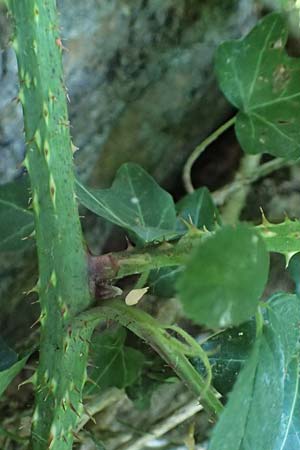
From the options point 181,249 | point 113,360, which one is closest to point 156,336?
point 181,249

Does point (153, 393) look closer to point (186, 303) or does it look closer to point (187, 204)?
point (187, 204)

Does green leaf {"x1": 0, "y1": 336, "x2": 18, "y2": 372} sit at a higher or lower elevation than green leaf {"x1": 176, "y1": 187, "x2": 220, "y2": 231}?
higher

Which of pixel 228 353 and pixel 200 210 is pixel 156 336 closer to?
pixel 228 353

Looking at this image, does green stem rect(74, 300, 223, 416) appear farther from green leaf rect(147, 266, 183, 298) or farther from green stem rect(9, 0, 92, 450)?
green leaf rect(147, 266, 183, 298)

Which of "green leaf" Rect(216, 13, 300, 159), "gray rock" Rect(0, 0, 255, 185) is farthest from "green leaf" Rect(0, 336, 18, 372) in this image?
"green leaf" Rect(216, 13, 300, 159)

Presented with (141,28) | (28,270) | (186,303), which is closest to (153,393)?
(28,270)

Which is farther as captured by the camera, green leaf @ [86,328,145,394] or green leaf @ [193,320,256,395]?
green leaf @ [86,328,145,394]
